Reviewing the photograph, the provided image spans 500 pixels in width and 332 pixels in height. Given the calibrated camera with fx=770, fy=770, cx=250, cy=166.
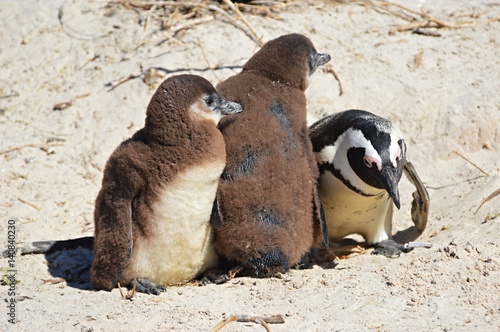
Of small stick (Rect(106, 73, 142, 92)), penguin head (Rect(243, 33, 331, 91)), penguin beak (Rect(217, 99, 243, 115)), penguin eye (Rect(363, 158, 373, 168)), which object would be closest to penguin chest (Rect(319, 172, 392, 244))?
penguin eye (Rect(363, 158, 373, 168))

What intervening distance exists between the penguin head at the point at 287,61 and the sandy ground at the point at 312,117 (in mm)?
1230

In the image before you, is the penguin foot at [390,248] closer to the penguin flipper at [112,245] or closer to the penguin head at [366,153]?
the penguin head at [366,153]

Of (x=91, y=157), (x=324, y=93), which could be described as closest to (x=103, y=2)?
(x=91, y=157)

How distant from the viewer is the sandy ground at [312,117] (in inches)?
158

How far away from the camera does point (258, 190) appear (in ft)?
14.5

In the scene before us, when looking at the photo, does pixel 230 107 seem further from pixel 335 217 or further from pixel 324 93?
pixel 324 93

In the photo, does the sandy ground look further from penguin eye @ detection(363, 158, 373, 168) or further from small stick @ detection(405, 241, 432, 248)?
penguin eye @ detection(363, 158, 373, 168)

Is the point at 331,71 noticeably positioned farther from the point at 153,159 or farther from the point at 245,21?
the point at 153,159

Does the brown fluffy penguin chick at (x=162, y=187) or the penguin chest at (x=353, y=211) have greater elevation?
the brown fluffy penguin chick at (x=162, y=187)

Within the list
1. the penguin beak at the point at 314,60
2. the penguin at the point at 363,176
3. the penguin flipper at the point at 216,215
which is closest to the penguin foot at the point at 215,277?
the penguin flipper at the point at 216,215

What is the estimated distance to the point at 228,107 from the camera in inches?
174

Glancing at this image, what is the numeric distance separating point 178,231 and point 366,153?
1.30m

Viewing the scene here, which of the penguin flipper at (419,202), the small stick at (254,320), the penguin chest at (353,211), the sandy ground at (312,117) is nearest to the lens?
the small stick at (254,320)

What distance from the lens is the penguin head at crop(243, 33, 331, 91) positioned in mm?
4859
